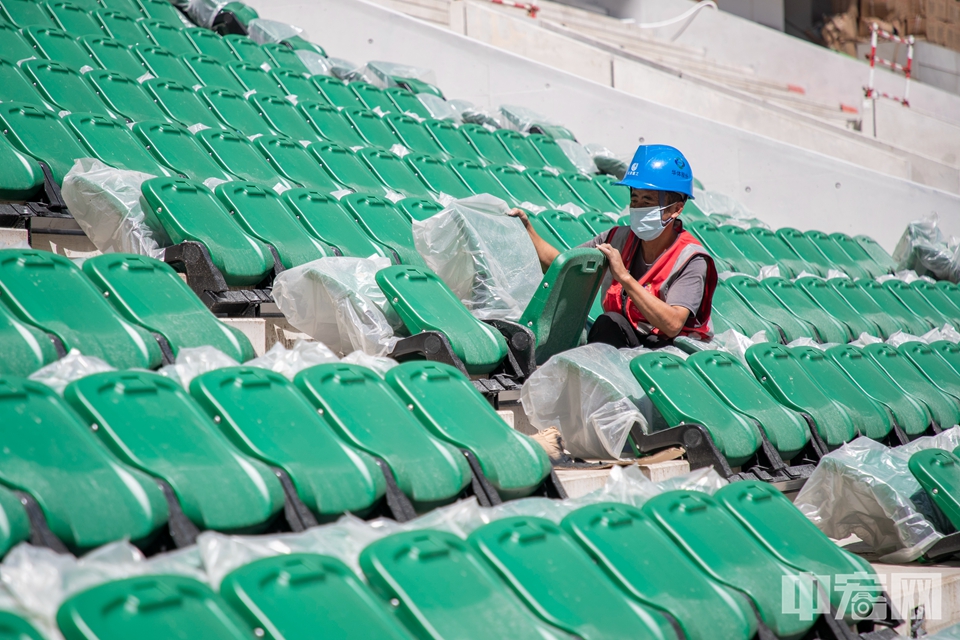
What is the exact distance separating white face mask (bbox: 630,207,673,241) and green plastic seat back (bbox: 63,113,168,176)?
6.30 feet

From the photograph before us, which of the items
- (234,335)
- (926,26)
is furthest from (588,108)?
(926,26)

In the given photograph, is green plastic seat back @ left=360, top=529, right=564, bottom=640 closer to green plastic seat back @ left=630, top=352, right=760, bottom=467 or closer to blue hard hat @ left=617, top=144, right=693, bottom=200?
green plastic seat back @ left=630, top=352, right=760, bottom=467

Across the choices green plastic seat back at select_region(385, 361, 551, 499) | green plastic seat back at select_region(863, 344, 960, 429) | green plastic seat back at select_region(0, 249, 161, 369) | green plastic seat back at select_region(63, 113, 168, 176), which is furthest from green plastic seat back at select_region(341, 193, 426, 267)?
green plastic seat back at select_region(863, 344, 960, 429)

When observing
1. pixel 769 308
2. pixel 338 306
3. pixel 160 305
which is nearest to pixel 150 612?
pixel 160 305

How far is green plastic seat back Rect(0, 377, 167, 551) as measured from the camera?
163 cm

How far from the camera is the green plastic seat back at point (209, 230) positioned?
321cm

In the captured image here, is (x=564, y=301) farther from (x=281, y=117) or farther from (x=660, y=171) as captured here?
(x=281, y=117)

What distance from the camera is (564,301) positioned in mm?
3244

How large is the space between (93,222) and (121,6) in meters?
3.85

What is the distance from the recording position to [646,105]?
727cm

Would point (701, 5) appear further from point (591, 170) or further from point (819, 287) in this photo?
point (819, 287)

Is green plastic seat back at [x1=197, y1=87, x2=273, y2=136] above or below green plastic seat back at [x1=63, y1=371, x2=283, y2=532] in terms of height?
above

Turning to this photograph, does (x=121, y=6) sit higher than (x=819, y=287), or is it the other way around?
(x=121, y=6)

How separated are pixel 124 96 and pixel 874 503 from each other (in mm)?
3828
